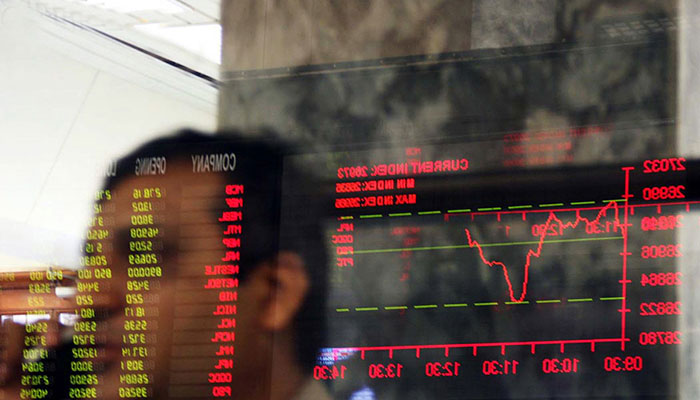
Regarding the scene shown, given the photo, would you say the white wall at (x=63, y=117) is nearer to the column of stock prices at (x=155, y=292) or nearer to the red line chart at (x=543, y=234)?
the column of stock prices at (x=155, y=292)

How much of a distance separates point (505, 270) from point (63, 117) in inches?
51.4

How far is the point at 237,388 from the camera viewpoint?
2.62 m

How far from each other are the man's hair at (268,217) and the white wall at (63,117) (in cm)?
9

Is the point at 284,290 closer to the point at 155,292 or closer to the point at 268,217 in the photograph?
the point at 268,217

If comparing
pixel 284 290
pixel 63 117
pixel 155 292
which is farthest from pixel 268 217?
pixel 63 117

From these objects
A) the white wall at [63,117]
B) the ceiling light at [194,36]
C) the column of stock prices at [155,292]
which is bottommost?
the column of stock prices at [155,292]

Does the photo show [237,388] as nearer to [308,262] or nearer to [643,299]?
[308,262]

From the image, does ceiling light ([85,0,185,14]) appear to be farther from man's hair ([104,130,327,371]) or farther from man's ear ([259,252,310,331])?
man's ear ([259,252,310,331])

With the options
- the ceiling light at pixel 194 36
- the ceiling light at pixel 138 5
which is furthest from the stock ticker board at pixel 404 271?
the ceiling light at pixel 138 5

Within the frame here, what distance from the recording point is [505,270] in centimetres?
245

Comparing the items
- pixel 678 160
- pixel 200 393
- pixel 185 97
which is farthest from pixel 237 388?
pixel 678 160

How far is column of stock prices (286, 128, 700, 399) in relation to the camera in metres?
2.33

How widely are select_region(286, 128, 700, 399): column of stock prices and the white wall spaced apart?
22.0 inches

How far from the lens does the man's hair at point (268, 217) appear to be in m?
2.59
